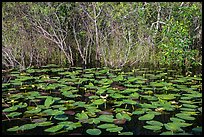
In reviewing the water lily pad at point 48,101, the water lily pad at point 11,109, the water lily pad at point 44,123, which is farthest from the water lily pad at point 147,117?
the water lily pad at point 11,109

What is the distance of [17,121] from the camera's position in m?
3.45

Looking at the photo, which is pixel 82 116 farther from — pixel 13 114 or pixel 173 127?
pixel 173 127

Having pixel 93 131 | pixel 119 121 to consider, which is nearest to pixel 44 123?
pixel 93 131

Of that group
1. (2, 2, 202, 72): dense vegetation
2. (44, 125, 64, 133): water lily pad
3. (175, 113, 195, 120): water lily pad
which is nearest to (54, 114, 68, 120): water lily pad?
(44, 125, 64, 133): water lily pad

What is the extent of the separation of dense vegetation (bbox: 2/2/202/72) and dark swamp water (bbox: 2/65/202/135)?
1296 millimetres

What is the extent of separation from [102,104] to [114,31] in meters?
3.68

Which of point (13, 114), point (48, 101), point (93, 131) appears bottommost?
point (93, 131)

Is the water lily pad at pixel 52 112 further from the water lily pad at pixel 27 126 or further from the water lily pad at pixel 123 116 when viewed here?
the water lily pad at pixel 123 116

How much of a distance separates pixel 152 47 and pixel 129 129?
182 inches

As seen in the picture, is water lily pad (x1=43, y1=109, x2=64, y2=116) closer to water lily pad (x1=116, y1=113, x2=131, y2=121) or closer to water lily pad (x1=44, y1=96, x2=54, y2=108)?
water lily pad (x1=44, y1=96, x2=54, y2=108)

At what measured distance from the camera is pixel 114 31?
7.36 meters

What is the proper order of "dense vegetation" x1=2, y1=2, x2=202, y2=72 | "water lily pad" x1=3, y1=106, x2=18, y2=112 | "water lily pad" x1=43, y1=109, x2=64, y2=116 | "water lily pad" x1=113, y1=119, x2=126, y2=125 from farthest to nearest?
1. "dense vegetation" x1=2, y1=2, x2=202, y2=72
2. "water lily pad" x1=3, y1=106, x2=18, y2=112
3. "water lily pad" x1=43, y1=109, x2=64, y2=116
4. "water lily pad" x1=113, y1=119, x2=126, y2=125

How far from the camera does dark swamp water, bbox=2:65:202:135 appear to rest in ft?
10.5

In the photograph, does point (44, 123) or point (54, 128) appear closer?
point (54, 128)
